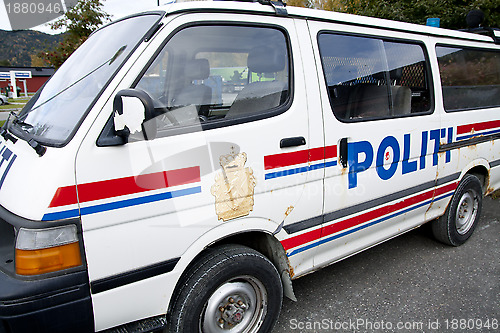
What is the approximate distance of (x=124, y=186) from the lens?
68.0 inches

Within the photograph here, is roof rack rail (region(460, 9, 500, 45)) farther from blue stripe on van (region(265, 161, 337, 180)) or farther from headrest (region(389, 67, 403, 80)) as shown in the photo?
blue stripe on van (region(265, 161, 337, 180))

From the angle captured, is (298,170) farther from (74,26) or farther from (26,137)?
(74,26)

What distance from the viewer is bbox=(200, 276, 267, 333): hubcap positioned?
212 centimetres

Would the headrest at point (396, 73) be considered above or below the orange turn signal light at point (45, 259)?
above

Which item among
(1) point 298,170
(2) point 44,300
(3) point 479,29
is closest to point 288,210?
(1) point 298,170

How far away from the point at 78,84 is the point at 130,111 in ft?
2.30

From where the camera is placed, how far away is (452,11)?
6484 millimetres

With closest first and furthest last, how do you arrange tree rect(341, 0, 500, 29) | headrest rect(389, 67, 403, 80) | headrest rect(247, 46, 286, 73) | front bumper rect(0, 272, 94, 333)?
front bumper rect(0, 272, 94, 333) → headrest rect(247, 46, 286, 73) → headrest rect(389, 67, 403, 80) → tree rect(341, 0, 500, 29)

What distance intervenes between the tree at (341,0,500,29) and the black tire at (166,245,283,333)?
6.23 m

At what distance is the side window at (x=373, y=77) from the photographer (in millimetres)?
2537

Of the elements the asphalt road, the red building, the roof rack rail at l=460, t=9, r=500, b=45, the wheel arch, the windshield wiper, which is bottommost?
the asphalt road

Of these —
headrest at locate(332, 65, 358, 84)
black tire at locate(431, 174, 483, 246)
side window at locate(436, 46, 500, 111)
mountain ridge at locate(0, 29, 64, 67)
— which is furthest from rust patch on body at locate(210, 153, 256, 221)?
mountain ridge at locate(0, 29, 64, 67)

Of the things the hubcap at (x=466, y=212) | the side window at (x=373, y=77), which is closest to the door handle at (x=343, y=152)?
the side window at (x=373, y=77)

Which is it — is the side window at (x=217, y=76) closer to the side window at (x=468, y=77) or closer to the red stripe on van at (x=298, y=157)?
the red stripe on van at (x=298, y=157)
